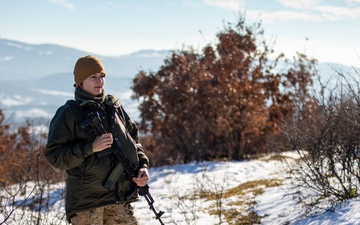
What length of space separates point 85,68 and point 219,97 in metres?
9.41

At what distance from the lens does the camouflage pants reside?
8.84 ft

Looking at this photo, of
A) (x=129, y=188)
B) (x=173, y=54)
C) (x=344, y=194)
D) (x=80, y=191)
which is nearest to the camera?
(x=80, y=191)

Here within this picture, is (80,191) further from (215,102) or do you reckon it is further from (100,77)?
(215,102)

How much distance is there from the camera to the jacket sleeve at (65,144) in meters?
2.54

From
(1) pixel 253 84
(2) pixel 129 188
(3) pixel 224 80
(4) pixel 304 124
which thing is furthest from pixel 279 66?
(2) pixel 129 188

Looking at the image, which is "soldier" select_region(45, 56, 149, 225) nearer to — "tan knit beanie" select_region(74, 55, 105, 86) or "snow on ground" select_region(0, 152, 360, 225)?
"tan knit beanie" select_region(74, 55, 105, 86)

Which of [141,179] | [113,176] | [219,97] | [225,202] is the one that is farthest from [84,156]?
[219,97]

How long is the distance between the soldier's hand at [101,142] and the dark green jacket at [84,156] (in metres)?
0.04

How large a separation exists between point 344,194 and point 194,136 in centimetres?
878

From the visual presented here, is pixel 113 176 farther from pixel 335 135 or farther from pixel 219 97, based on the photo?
pixel 219 97

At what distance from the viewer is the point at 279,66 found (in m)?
13.9

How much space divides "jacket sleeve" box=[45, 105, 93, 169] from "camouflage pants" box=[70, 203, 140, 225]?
375 millimetres

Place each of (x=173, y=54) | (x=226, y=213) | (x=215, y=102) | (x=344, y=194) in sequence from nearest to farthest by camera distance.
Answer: (x=344, y=194) < (x=226, y=213) < (x=215, y=102) < (x=173, y=54)

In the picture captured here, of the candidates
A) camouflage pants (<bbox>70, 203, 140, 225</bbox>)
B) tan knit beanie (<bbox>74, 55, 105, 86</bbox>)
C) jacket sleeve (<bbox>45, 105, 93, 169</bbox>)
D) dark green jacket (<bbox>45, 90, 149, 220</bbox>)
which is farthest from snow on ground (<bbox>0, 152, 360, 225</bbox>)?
tan knit beanie (<bbox>74, 55, 105, 86</bbox>)
